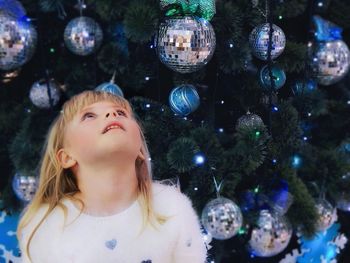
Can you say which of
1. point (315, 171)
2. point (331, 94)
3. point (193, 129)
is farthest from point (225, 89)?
point (331, 94)

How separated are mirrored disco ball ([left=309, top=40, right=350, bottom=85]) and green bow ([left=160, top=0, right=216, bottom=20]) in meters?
0.36

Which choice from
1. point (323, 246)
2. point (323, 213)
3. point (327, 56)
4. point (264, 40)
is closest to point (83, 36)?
point (264, 40)

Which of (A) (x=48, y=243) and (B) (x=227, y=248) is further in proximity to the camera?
(B) (x=227, y=248)

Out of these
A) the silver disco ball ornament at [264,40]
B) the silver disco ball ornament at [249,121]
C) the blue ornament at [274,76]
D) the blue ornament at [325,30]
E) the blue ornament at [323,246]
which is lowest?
the blue ornament at [323,246]

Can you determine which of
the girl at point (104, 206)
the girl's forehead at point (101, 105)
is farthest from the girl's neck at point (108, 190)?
the girl's forehead at point (101, 105)

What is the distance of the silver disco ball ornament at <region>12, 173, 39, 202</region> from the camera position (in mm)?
1192

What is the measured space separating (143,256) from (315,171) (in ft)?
2.02

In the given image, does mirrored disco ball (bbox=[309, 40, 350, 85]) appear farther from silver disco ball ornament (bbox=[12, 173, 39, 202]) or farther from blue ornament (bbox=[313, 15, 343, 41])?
silver disco ball ornament (bbox=[12, 173, 39, 202])

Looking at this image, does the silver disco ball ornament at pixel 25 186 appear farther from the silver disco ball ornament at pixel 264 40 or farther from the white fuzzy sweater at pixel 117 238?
the silver disco ball ornament at pixel 264 40

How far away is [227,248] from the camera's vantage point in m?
1.29

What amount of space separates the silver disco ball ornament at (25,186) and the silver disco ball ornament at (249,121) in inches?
19.3

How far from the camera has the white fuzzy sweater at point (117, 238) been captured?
0.84 metres

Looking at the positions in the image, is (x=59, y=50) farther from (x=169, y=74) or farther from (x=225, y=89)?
(x=225, y=89)

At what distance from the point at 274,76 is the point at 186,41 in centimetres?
20
